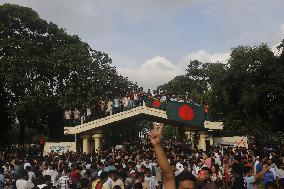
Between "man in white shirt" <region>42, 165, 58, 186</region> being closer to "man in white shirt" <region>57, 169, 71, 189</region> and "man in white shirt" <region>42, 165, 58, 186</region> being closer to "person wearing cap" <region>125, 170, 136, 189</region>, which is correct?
"man in white shirt" <region>57, 169, 71, 189</region>

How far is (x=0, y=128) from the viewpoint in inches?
1713

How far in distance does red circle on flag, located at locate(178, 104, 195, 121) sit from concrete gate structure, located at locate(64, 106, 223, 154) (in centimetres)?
1765

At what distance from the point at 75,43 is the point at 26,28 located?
16.9ft

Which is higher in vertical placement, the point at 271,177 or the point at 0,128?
the point at 0,128

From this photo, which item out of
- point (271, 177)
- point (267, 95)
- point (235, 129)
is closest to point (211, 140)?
point (267, 95)

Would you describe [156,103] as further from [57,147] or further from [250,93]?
[250,93]

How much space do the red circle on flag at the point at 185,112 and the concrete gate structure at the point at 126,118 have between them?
57.9ft

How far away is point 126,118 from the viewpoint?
30859mm

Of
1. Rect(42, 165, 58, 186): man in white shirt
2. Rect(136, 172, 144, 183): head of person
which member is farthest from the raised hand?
Rect(42, 165, 58, 186): man in white shirt

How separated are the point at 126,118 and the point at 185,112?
1872 centimetres

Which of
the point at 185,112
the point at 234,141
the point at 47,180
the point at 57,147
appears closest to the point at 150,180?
the point at 185,112

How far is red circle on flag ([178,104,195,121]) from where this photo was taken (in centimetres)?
1189

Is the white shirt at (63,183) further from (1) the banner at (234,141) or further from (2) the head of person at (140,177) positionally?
(1) the banner at (234,141)

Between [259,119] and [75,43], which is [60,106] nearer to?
[75,43]
